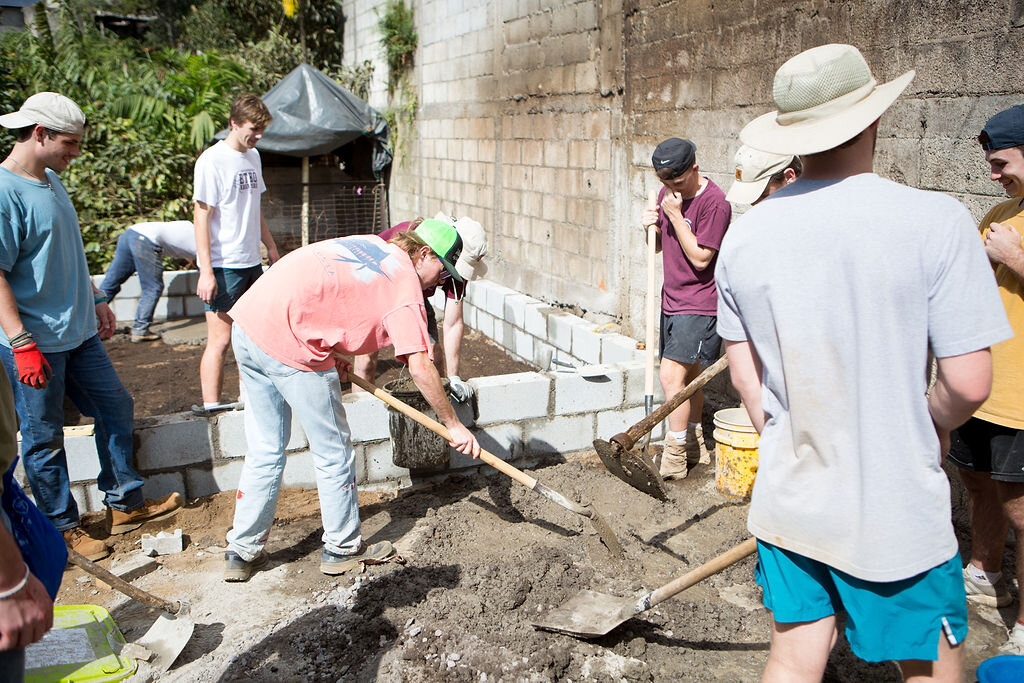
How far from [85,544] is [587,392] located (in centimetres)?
255

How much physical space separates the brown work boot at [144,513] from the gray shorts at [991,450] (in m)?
3.32

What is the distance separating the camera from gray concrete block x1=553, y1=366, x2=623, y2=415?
14.4ft

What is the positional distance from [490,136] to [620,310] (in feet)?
9.57

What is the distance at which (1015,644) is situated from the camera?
2.64 meters

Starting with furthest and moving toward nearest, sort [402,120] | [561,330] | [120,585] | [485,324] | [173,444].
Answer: [402,120]
[485,324]
[561,330]
[173,444]
[120,585]

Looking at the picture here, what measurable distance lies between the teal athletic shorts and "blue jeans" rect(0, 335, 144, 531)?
116 inches

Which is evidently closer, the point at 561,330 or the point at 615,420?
the point at 615,420

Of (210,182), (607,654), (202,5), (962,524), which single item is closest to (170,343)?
(210,182)

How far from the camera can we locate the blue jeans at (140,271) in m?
6.89

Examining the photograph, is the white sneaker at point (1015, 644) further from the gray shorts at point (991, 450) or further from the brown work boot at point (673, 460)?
the brown work boot at point (673, 460)

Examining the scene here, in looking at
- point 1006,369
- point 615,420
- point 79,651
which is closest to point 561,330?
point 615,420

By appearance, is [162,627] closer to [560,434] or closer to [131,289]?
[560,434]

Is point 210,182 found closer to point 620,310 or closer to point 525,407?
point 525,407

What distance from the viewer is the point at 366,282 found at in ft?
9.60
